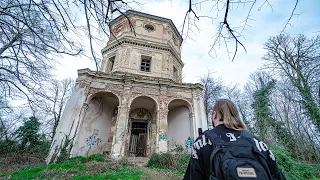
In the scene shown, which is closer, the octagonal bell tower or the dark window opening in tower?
the octagonal bell tower

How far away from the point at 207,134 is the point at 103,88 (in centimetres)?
1097

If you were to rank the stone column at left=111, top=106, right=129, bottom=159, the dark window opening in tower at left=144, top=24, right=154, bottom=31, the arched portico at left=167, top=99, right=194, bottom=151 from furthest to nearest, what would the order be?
1. the dark window opening in tower at left=144, top=24, right=154, bottom=31
2. the arched portico at left=167, top=99, right=194, bottom=151
3. the stone column at left=111, top=106, right=129, bottom=159

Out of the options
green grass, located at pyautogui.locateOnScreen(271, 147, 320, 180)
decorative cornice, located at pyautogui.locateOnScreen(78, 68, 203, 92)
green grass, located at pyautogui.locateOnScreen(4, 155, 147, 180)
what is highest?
decorative cornice, located at pyautogui.locateOnScreen(78, 68, 203, 92)

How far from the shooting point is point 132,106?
1346cm

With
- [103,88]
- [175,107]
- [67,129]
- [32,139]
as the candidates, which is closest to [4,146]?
[32,139]

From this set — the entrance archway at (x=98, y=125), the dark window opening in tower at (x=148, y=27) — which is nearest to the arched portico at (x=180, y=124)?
the entrance archway at (x=98, y=125)

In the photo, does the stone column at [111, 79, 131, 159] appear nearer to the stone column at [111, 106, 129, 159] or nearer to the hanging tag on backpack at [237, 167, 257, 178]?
the stone column at [111, 106, 129, 159]

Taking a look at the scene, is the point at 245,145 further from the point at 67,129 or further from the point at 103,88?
the point at 103,88

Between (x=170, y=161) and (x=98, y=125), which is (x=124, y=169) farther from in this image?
(x=98, y=125)

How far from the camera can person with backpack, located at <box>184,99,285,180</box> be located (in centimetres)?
126

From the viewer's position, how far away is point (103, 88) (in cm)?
1167

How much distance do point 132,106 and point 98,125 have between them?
292 centimetres

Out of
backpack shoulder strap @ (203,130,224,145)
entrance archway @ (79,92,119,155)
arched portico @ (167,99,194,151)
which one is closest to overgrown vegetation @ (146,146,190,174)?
arched portico @ (167,99,194,151)

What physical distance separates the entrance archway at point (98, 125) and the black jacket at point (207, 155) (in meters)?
10.7
